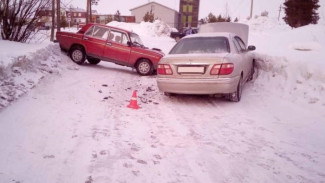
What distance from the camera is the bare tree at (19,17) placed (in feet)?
33.7

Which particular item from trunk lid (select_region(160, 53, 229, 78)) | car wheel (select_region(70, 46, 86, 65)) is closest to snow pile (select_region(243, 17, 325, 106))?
trunk lid (select_region(160, 53, 229, 78))

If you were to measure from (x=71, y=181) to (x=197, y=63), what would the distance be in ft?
13.3

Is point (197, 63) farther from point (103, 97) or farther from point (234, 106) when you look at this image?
point (103, 97)

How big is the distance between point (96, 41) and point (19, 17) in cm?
280

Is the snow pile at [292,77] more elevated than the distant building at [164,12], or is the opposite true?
the distant building at [164,12]

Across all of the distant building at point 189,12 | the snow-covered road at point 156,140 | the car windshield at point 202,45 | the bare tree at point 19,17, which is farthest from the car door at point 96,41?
the distant building at point 189,12

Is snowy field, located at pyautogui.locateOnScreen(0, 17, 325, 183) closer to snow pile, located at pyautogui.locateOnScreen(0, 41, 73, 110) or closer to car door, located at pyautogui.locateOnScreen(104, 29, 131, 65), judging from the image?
snow pile, located at pyautogui.locateOnScreen(0, 41, 73, 110)

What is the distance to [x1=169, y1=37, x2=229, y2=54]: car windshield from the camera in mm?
7137

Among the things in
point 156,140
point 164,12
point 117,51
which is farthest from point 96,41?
point 164,12

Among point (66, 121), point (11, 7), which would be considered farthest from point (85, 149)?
point (11, 7)

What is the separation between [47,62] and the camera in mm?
9328

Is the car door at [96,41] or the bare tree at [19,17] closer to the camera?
the bare tree at [19,17]

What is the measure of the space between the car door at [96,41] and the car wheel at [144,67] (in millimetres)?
1526

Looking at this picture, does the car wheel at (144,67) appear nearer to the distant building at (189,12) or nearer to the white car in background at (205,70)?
the white car in background at (205,70)
